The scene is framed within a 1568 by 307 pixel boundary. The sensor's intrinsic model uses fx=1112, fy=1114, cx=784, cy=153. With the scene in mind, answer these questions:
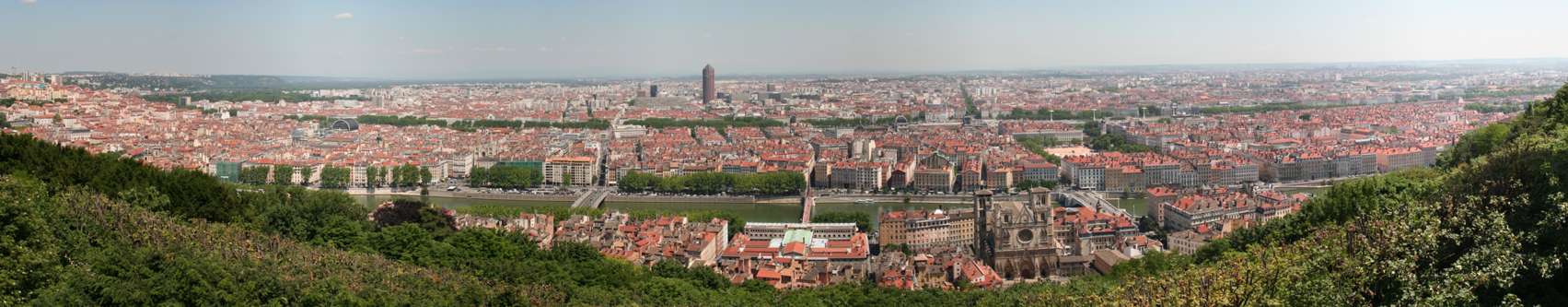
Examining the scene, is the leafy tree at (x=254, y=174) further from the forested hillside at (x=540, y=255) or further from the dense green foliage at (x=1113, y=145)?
the dense green foliage at (x=1113, y=145)

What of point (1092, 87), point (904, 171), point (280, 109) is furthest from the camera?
point (1092, 87)

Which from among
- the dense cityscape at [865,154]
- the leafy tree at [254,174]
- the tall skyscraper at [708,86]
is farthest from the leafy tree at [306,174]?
the tall skyscraper at [708,86]

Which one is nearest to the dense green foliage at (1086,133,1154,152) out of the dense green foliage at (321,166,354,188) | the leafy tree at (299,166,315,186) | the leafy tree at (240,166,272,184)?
the dense green foliage at (321,166,354,188)

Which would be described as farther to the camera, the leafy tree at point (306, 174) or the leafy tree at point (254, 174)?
the leafy tree at point (306, 174)

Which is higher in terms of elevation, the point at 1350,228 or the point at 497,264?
the point at 1350,228

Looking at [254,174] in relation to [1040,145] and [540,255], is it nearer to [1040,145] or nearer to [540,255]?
[540,255]

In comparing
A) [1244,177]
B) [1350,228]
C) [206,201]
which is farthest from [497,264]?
[1244,177]

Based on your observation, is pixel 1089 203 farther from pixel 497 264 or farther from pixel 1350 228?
pixel 1350 228

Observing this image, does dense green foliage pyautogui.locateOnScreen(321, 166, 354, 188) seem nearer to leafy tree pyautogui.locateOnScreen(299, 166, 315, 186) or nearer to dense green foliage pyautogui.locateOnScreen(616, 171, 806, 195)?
leafy tree pyautogui.locateOnScreen(299, 166, 315, 186)
